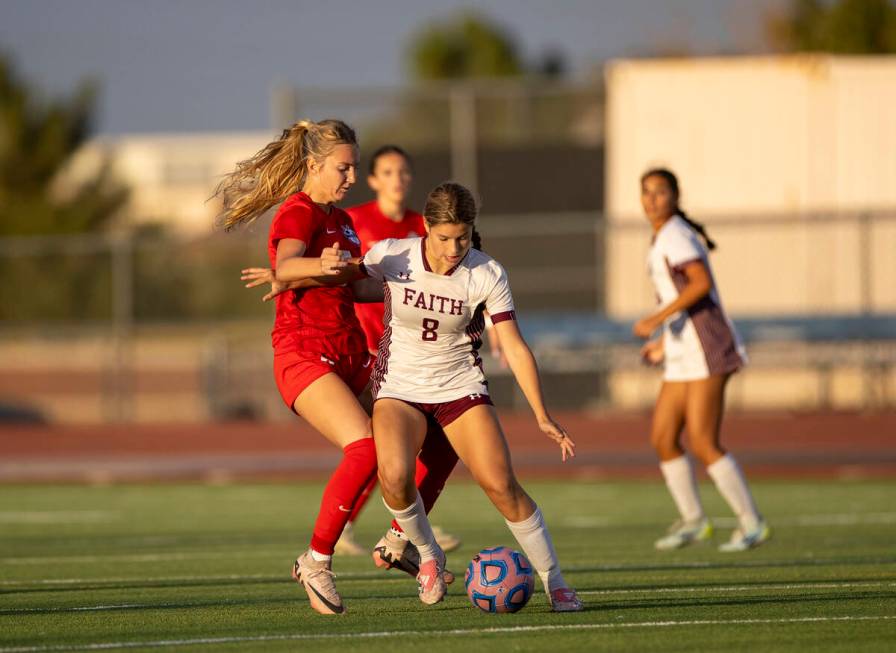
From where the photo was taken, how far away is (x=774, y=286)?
21172mm

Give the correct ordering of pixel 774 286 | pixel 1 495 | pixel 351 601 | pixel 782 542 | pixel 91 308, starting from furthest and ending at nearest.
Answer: pixel 91 308 → pixel 774 286 → pixel 1 495 → pixel 782 542 → pixel 351 601

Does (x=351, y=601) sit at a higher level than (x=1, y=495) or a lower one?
higher

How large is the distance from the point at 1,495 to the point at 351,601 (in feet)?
32.9

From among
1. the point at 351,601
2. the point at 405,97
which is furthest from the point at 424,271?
the point at 405,97

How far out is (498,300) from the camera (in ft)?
22.4

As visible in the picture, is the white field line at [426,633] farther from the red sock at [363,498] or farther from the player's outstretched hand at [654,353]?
the player's outstretched hand at [654,353]

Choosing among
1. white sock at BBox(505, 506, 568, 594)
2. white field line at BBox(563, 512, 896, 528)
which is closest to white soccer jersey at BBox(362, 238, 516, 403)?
white sock at BBox(505, 506, 568, 594)

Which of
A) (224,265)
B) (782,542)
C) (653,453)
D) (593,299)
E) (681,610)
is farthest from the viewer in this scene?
(224,265)

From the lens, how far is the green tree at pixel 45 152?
4675 centimetres

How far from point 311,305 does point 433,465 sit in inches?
37.5

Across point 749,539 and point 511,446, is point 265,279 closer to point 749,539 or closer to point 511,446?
point 749,539

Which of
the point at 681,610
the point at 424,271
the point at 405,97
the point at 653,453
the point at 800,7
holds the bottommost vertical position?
the point at 653,453

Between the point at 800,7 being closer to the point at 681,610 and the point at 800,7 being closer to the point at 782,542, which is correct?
the point at 782,542

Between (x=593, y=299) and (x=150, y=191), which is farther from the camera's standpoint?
(x=150, y=191)
